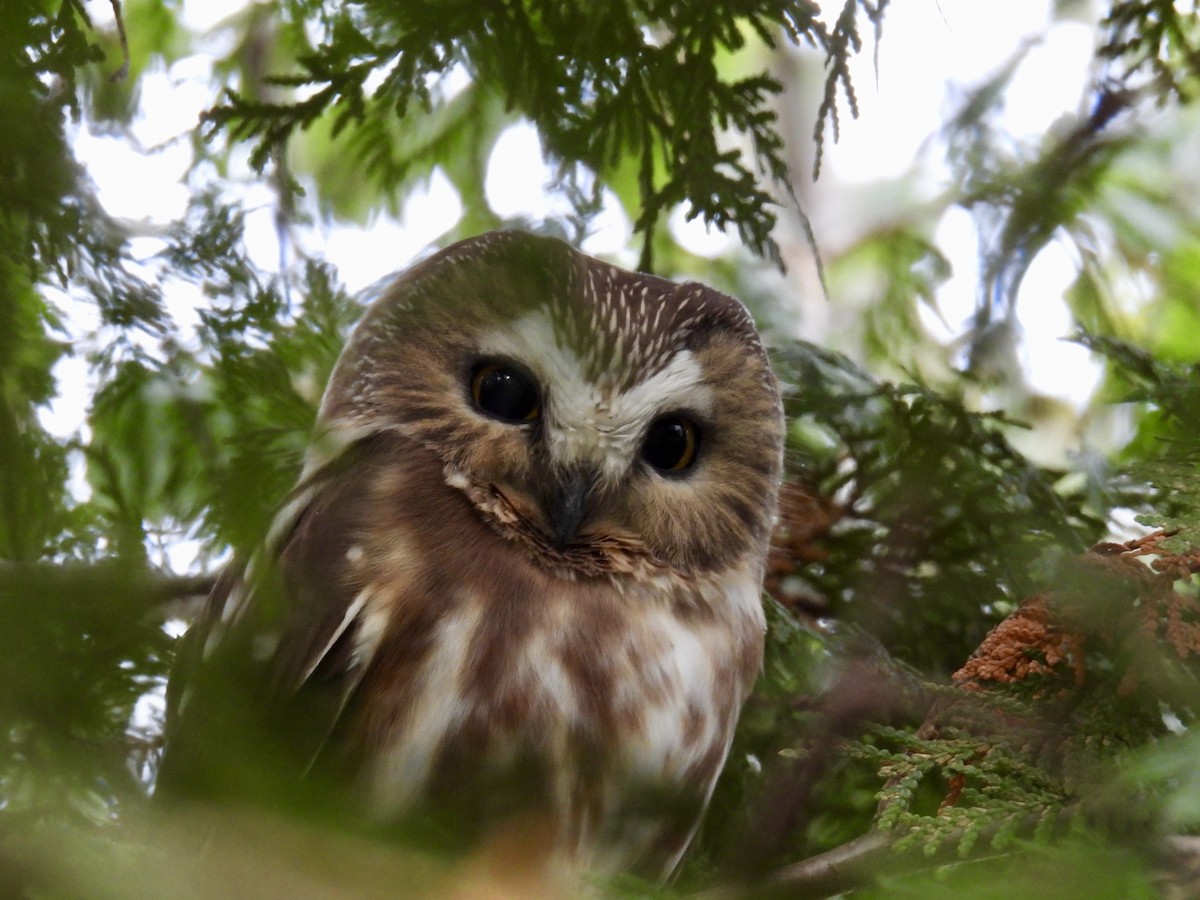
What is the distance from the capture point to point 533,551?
238cm

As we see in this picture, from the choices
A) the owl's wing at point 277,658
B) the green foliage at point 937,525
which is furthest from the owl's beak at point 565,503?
the green foliage at point 937,525

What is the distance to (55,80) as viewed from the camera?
1.73 metres

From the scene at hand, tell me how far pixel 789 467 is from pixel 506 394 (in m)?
0.83

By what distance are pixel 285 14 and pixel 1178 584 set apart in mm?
2286

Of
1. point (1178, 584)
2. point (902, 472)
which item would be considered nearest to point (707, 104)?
point (902, 472)

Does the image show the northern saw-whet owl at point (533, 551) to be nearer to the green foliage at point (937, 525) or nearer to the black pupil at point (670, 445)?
the black pupil at point (670, 445)

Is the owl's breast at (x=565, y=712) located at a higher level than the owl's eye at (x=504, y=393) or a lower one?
lower

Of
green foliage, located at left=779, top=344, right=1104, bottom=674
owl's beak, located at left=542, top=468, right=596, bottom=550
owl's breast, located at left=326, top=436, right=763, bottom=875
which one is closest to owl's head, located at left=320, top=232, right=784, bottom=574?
owl's beak, located at left=542, top=468, right=596, bottom=550

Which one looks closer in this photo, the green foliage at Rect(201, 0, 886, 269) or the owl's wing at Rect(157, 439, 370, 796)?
the owl's wing at Rect(157, 439, 370, 796)

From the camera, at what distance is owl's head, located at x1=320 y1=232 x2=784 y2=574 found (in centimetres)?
241

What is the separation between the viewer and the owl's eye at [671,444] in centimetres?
261

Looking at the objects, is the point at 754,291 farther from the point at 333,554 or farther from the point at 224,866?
the point at 224,866

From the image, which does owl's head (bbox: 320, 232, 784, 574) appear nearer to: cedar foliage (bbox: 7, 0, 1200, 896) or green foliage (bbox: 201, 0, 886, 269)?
cedar foliage (bbox: 7, 0, 1200, 896)

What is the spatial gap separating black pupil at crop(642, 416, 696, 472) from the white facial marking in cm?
7
